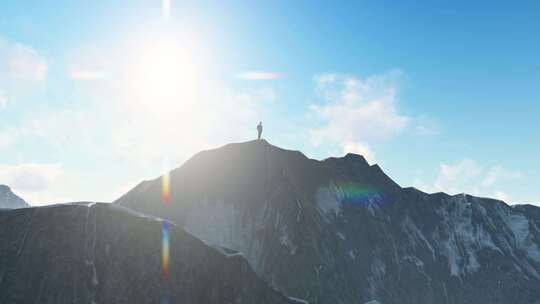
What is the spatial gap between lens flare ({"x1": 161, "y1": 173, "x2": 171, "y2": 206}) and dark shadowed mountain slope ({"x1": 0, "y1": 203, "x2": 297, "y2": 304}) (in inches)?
2021

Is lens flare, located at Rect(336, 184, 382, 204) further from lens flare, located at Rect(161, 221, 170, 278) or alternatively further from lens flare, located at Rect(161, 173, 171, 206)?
lens flare, located at Rect(161, 221, 170, 278)

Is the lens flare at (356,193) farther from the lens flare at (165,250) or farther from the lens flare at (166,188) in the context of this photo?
the lens flare at (165,250)

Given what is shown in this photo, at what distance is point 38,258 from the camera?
50.7 m

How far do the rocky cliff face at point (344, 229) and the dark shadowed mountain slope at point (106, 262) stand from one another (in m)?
39.3

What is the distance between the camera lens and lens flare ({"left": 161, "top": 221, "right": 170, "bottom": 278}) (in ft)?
177

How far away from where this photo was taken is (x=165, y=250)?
180 ft

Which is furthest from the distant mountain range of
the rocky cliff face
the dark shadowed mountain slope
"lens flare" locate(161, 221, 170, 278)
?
the rocky cliff face

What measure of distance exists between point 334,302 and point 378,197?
172ft

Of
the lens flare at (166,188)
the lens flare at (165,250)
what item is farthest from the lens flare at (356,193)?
the lens flare at (165,250)

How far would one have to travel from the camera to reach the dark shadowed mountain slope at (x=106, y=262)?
49406mm

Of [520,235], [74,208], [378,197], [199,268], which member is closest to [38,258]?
[74,208]

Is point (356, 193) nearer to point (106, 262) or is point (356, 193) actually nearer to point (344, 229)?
point (344, 229)

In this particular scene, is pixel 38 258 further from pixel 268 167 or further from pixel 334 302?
pixel 268 167

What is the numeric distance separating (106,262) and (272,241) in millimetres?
54786
